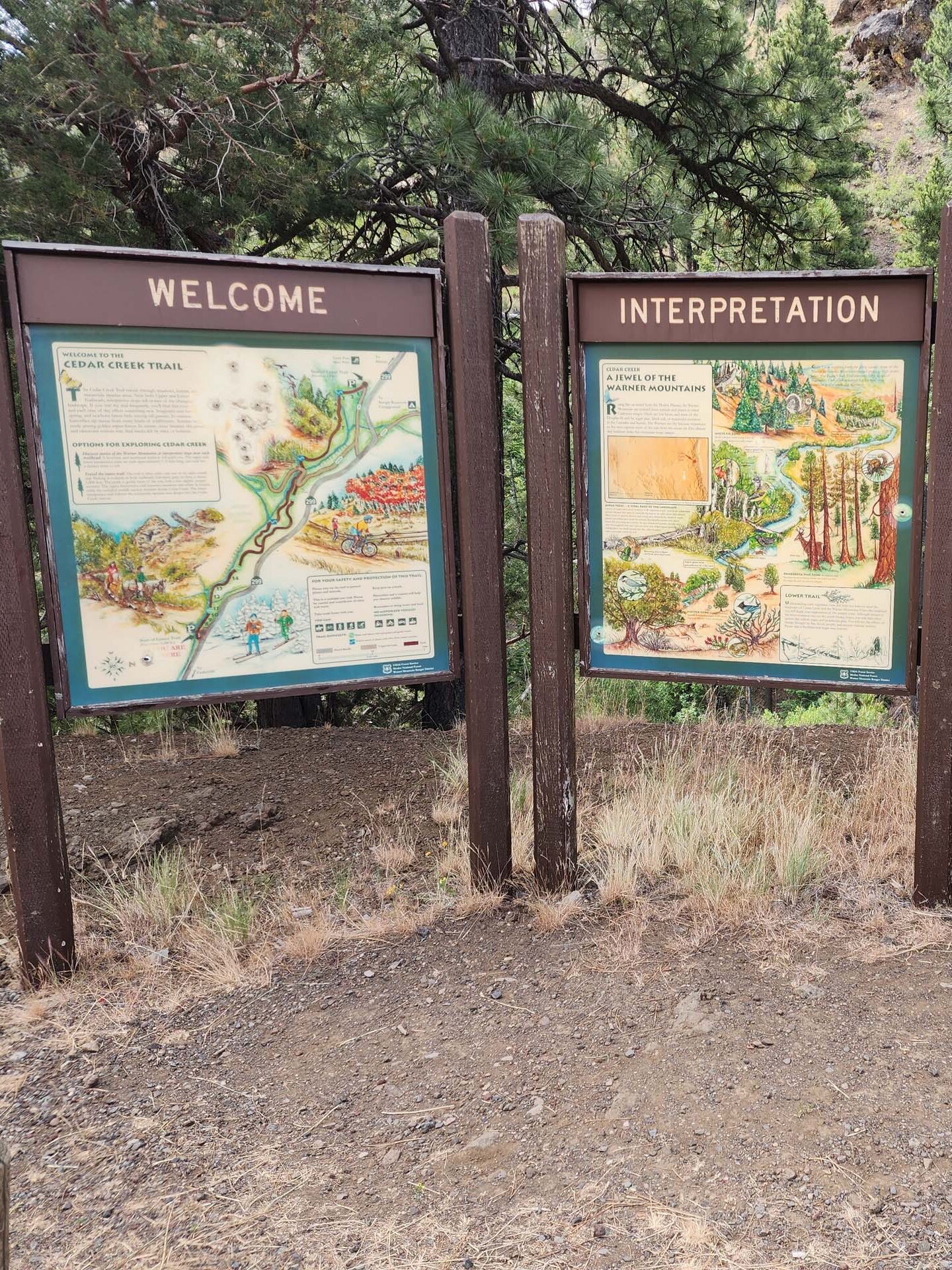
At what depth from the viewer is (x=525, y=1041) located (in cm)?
275

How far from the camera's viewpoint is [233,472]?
315 centimetres

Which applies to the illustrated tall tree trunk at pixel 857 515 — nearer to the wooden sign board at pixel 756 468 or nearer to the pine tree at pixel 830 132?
the wooden sign board at pixel 756 468

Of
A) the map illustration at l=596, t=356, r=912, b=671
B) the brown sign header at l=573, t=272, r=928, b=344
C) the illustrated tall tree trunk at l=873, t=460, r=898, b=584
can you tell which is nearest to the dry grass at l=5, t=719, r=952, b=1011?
the map illustration at l=596, t=356, r=912, b=671

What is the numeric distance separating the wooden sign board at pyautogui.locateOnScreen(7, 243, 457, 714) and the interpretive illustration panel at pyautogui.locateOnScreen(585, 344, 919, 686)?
2.11 feet

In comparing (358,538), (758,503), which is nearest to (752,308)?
(758,503)

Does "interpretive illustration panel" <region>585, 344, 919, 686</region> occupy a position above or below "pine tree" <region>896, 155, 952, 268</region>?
below

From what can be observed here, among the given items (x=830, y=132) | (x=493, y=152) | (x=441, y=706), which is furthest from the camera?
(x=441, y=706)

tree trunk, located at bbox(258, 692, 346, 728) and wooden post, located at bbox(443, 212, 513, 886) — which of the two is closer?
wooden post, located at bbox(443, 212, 513, 886)

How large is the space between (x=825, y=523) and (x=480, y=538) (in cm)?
118

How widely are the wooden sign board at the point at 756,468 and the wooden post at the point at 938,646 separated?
48 mm

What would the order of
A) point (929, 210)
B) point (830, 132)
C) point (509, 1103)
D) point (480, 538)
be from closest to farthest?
1. point (509, 1103)
2. point (480, 538)
3. point (830, 132)
4. point (929, 210)

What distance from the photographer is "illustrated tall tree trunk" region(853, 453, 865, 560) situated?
3.19 meters

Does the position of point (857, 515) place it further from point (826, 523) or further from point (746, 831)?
point (746, 831)

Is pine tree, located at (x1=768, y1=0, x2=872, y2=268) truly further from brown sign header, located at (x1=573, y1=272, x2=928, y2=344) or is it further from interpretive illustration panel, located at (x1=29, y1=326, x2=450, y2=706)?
interpretive illustration panel, located at (x1=29, y1=326, x2=450, y2=706)
